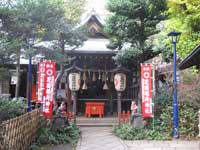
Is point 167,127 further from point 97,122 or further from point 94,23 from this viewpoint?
point 94,23

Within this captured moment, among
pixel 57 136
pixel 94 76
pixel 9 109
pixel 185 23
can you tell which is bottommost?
pixel 57 136

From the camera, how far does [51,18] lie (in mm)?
12266

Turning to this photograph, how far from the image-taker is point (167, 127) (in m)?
13.8

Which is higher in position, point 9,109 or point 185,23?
point 185,23

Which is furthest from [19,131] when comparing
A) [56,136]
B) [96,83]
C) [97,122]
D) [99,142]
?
[96,83]

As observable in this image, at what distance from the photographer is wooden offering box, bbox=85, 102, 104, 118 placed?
20891mm

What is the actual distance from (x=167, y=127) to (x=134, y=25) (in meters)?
6.46

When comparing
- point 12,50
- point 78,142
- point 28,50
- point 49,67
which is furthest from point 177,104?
point 12,50

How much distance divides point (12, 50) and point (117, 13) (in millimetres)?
9675

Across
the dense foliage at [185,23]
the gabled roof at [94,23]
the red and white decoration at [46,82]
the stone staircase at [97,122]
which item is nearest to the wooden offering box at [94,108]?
the stone staircase at [97,122]

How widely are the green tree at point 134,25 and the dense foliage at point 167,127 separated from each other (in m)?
4.37

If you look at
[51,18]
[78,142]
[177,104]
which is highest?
[51,18]

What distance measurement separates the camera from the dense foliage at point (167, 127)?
42.4ft

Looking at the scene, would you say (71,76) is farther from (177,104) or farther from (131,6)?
(177,104)
